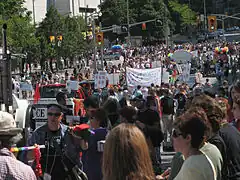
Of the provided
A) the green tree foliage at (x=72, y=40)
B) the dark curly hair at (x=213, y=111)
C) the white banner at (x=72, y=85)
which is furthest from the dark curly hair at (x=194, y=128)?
the green tree foliage at (x=72, y=40)

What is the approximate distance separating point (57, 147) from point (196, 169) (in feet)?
9.00

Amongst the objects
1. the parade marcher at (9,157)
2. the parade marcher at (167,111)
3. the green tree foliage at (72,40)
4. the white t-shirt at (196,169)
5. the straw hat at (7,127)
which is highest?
the green tree foliage at (72,40)

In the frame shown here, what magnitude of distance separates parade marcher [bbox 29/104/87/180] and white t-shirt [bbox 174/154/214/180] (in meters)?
2.55

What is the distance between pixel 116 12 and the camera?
103 metres

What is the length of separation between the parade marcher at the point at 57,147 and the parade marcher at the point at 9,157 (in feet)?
7.02

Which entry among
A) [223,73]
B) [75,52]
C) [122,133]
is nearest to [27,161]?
[122,133]

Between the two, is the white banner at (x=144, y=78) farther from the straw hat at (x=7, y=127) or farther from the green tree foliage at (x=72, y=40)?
the green tree foliage at (x=72, y=40)

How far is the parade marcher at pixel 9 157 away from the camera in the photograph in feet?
13.8

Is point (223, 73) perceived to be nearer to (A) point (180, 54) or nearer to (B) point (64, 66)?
(A) point (180, 54)

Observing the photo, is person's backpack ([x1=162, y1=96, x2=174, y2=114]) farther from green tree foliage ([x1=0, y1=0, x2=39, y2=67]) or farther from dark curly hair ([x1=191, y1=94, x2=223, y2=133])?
green tree foliage ([x1=0, y1=0, x2=39, y2=67])

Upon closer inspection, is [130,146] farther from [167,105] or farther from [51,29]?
[51,29]

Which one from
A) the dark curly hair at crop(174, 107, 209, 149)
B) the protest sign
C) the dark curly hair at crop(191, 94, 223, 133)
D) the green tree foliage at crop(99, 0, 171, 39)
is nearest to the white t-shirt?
the dark curly hair at crop(174, 107, 209, 149)

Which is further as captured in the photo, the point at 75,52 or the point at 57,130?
the point at 75,52

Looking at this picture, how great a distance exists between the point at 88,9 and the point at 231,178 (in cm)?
11789
